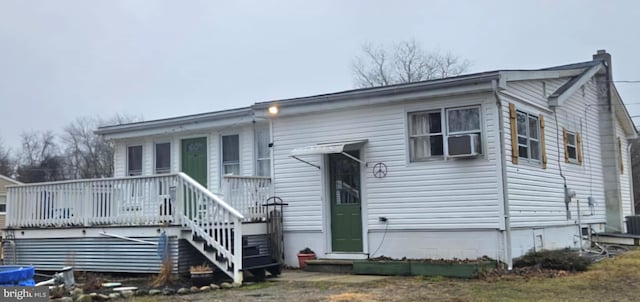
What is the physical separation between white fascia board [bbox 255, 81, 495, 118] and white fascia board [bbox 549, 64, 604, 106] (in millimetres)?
3459

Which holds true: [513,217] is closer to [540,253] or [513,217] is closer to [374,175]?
[540,253]

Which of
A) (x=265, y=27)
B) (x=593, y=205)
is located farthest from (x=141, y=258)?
(x=265, y=27)

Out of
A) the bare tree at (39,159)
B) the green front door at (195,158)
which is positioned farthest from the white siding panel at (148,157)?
the bare tree at (39,159)

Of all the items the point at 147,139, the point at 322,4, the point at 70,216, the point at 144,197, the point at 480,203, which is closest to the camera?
the point at 480,203

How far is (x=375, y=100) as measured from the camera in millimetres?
Result: 12000

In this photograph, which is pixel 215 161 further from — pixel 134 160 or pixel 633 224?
pixel 633 224

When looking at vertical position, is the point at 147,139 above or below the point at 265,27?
below

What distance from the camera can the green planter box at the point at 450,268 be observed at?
10336mm

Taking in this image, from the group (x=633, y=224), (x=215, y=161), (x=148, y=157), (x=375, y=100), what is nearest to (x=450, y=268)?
(x=375, y=100)

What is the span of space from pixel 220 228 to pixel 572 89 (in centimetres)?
910

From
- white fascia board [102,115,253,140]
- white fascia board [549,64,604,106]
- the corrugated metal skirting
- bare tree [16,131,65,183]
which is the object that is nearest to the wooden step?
white fascia board [549,64,604,106]

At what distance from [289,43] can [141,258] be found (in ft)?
95.6

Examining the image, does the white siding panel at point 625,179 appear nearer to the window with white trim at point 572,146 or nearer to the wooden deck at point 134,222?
the window with white trim at point 572,146

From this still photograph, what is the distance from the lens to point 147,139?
52.4 feet
